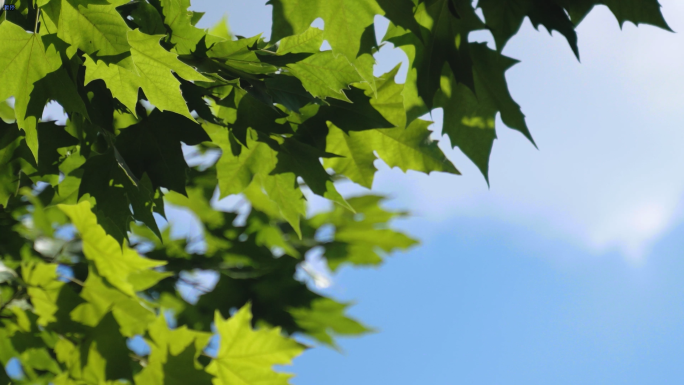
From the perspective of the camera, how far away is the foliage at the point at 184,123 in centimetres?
92

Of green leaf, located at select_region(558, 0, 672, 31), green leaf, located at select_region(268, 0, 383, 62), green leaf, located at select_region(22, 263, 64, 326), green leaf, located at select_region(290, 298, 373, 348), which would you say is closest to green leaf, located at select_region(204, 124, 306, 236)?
green leaf, located at select_region(268, 0, 383, 62)

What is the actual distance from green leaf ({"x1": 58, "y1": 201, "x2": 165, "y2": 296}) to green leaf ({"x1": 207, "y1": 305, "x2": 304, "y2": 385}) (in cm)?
34

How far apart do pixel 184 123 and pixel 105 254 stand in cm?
92

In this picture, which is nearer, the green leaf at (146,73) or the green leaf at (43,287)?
the green leaf at (146,73)

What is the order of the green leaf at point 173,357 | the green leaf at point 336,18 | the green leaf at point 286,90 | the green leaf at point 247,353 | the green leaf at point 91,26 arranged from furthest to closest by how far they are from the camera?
the green leaf at point 247,353 → the green leaf at point 173,357 → the green leaf at point 286,90 → the green leaf at point 336,18 → the green leaf at point 91,26

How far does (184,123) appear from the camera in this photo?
113 cm

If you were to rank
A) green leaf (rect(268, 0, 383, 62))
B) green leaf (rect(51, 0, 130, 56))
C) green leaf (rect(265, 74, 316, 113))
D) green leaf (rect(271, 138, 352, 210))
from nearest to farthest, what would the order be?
green leaf (rect(51, 0, 130, 56)), green leaf (rect(268, 0, 383, 62)), green leaf (rect(265, 74, 316, 113)), green leaf (rect(271, 138, 352, 210))

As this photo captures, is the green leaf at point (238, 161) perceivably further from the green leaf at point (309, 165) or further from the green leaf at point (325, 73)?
the green leaf at point (325, 73)

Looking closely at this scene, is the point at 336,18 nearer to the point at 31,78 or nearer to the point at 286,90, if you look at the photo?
the point at 286,90

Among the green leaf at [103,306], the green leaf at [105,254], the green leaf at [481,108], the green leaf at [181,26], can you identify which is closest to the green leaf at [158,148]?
the green leaf at [181,26]

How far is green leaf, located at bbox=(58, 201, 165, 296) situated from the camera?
1.80 metres

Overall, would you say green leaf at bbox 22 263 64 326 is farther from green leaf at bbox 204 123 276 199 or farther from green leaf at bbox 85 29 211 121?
green leaf at bbox 85 29 211 121

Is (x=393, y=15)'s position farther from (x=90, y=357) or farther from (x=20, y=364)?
(x=20, y=364)

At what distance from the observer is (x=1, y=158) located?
1.27m
